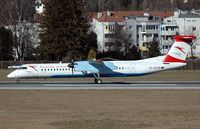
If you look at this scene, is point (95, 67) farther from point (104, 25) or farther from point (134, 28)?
point (104, 25)

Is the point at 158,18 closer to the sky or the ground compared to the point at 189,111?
closer to the sky

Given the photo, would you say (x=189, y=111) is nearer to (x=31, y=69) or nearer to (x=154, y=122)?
(x=154, y=122)

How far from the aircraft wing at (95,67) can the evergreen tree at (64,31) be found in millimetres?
40957

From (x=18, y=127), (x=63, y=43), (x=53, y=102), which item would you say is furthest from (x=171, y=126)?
(x=63, y=43)

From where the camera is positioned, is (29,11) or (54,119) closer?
(54,119)

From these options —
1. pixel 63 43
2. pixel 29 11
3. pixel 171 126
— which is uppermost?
pixel 29 11

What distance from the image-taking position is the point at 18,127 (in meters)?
20.6

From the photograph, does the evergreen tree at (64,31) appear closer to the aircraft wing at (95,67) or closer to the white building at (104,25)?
the aircraft wing at (95,67)

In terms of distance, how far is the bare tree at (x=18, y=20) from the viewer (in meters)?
105

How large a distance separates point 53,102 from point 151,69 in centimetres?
2332

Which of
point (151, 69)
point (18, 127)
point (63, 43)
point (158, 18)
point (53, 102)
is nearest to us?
point (18, 127)

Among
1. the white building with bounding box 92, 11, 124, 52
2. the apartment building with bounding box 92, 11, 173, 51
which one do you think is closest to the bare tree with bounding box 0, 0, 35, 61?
the apartment building with bounding box 92, 11, 173, 51

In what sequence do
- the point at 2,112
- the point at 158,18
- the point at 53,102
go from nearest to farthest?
the point at 2,112
the point at 53,102
the point at 158,18

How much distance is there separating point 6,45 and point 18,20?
5.20 m
